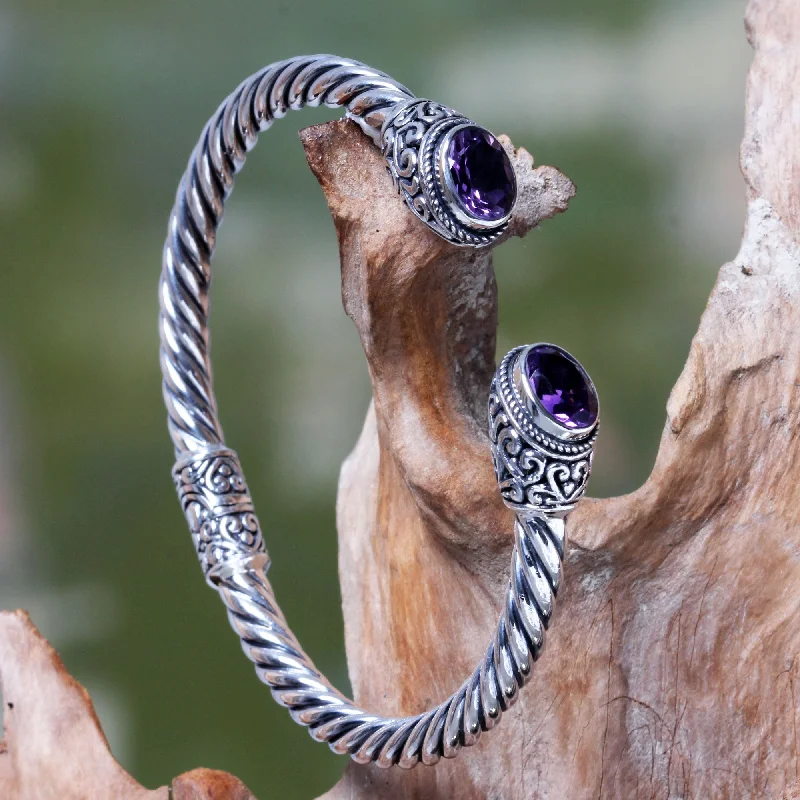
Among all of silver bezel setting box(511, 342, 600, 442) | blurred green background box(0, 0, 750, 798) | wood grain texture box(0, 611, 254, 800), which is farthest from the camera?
blurred green background box(0, 0, 750, 798)

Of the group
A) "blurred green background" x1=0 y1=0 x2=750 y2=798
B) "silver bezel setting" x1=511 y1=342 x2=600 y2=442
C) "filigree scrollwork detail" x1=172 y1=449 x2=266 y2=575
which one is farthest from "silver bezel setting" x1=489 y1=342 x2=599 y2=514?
"blurred green background" x1=0 y1=0 x2=750 y2=798

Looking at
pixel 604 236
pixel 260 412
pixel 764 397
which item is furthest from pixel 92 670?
pixel 764 397

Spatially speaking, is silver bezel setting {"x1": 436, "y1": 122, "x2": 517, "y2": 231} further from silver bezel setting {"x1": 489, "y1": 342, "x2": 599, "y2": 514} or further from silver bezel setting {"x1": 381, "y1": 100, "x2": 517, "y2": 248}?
silver bezel setting {"x1": 489, "y1": 342, "x2": 599, "y2": 514}

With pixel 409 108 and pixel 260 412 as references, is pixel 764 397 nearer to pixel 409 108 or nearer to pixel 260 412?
pixel 409 108

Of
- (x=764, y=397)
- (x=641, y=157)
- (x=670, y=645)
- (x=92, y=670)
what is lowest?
(x=92, y=670)

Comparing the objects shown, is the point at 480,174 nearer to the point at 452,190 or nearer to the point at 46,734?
the point at 452,190

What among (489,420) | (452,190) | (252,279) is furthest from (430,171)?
(252,279)
